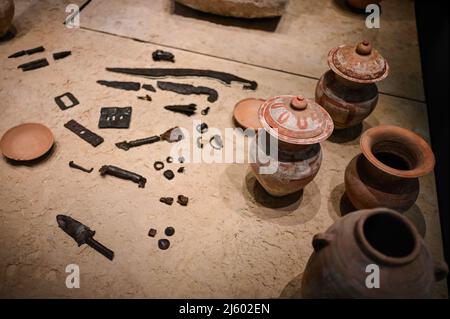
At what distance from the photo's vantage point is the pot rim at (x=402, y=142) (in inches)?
121

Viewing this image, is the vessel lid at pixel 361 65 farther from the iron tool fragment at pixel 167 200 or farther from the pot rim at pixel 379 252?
the iron tool fragment at pixel 167 200

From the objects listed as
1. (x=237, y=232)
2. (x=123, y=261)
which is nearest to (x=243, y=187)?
(x=237, y=232)

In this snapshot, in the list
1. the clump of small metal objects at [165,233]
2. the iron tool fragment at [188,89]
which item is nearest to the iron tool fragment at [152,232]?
the clump of small metal objects at [165,233]

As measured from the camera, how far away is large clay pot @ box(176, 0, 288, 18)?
5.71m

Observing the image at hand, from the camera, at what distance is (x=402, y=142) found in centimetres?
339

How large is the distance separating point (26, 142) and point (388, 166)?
154 inches

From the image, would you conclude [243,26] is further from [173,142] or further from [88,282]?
[88,282]

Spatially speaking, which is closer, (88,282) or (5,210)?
(88,282)

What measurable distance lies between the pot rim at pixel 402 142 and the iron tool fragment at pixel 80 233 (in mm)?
2596

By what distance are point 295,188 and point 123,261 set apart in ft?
5.97

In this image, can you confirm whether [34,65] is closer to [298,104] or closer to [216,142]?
[216,142]

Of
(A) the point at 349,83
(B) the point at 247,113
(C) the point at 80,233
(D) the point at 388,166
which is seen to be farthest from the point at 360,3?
(C) the point at 80,233

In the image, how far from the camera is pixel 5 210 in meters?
3.61

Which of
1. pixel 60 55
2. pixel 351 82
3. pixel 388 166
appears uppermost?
pixel 351 82
